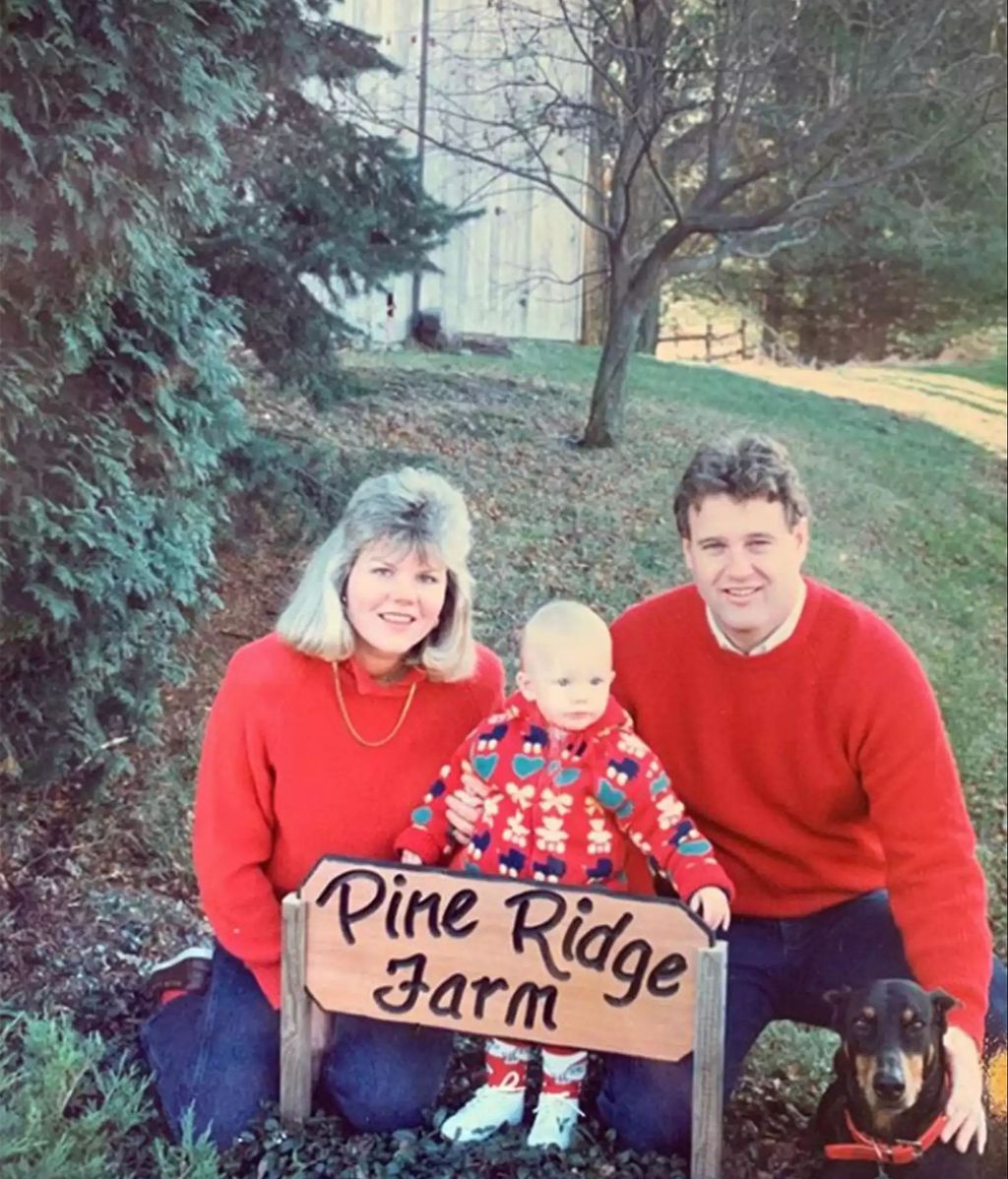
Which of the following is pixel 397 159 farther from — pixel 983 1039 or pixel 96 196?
pixel 983 1039

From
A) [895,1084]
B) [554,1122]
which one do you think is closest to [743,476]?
[895,1084]

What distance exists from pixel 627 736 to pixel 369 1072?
2.10ft

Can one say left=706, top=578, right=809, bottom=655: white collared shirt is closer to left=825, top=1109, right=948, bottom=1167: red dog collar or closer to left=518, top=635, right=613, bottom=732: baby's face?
left=518, top=635, right=613, bottom=732: baby's face

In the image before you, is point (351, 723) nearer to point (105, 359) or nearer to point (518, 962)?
point (518, 962)

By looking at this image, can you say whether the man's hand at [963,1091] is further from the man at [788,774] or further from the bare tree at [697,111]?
the bare tree at [697,111]

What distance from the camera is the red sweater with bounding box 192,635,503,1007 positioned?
199cm

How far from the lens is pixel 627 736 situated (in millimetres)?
1835

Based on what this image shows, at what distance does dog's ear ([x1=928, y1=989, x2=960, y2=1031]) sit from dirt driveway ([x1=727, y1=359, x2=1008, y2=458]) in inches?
51.3

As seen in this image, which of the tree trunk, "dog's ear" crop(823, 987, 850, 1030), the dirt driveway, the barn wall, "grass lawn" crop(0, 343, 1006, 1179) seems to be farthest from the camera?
the dirt driveway

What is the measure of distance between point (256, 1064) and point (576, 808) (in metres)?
0.64

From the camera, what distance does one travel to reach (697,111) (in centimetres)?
226

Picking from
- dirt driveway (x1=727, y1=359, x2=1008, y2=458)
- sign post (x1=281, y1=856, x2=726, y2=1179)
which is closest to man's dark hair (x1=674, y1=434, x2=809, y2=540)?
sign post (x1=281, y1=856, x2=726, y2=1179)

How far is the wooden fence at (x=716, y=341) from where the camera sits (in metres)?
2.47

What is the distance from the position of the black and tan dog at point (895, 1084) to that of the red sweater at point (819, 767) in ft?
0.33
